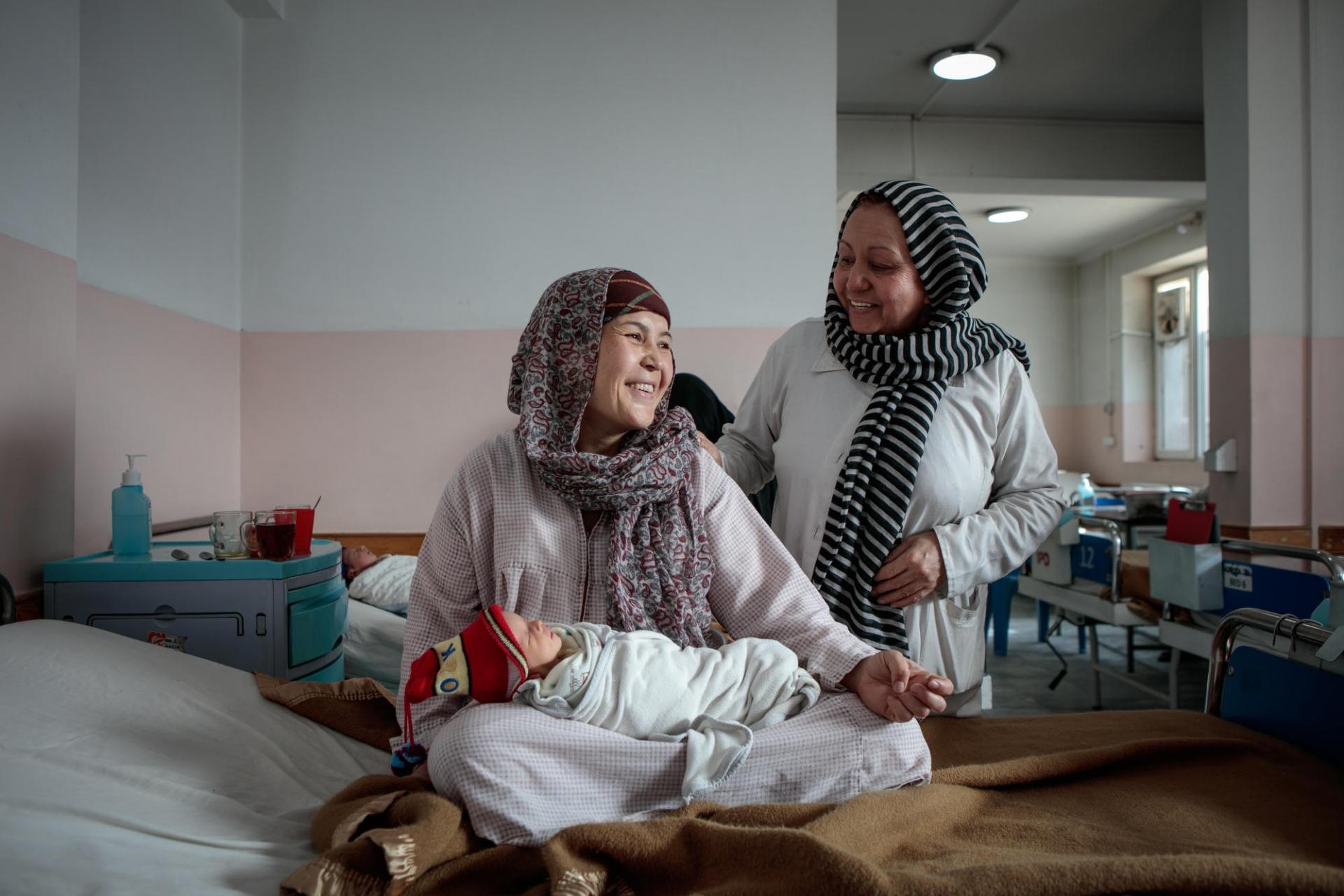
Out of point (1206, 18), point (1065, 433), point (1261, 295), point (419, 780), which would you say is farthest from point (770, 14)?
point (1065, 433)

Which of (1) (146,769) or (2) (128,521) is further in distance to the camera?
(2) (128,521)

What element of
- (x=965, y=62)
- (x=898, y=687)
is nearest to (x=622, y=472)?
(x=898, y=687)

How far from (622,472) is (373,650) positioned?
1757mm

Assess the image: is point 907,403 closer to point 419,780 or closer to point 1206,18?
point 419,780

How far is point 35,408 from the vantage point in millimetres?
2201

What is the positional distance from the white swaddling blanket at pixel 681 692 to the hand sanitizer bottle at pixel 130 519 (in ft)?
5.62

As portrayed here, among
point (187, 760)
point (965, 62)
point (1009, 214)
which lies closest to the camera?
point (187, 760)

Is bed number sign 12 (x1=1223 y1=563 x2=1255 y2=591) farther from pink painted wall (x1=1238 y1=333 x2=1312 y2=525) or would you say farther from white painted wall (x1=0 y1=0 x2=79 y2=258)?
white painted wall (x1=0 y1=0 x2=79 y2=258)

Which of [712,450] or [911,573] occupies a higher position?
[712,450]

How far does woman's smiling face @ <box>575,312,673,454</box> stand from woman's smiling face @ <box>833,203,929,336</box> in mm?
472

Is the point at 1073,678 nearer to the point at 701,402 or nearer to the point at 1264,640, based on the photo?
the point at 701,402

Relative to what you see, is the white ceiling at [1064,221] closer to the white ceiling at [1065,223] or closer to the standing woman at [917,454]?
the white ceiling at [1065,223]

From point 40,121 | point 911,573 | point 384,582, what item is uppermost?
point 40,121

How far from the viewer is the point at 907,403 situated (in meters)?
1.85
